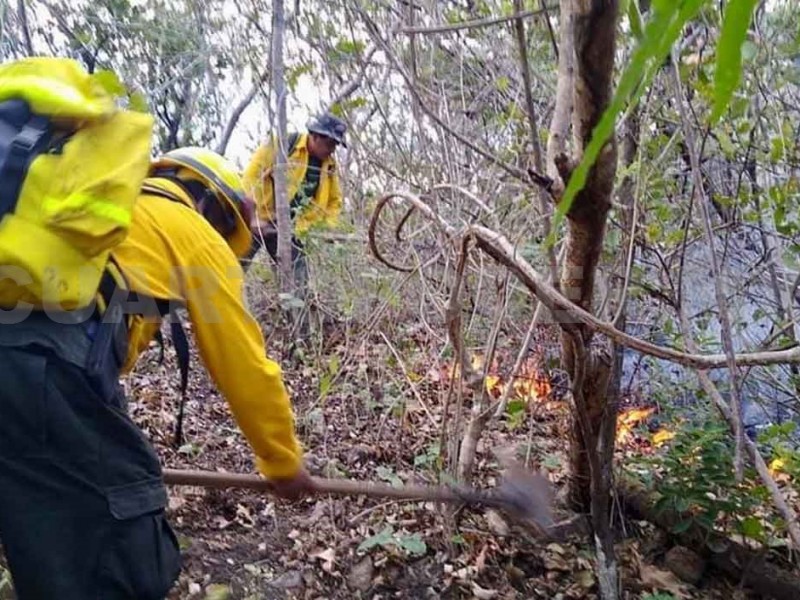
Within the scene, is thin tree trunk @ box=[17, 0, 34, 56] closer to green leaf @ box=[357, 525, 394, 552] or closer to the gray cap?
the gray cap

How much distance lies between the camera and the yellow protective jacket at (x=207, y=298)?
200 centimetres

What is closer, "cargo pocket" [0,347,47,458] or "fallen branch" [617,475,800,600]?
"cargo pocket" [0,347,47,458]

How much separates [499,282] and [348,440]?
142cm

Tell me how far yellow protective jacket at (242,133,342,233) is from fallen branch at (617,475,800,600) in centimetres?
294

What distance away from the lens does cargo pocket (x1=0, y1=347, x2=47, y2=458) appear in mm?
1784

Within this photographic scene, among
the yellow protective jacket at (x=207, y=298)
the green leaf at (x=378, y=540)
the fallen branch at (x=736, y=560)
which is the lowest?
the green leaf at (x=378, y=540)

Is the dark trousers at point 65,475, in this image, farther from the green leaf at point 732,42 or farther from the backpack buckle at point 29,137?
the green leaf at point 732,42

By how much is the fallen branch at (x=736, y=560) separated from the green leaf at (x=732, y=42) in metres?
2.97

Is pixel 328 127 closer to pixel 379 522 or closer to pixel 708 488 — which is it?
pixel 379 522

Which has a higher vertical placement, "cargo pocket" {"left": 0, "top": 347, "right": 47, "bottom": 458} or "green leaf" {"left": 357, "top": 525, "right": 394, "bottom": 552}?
"cargo pocket" {"left": 0, "top": 347, "right": 47, "bottom": 458}

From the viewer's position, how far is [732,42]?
382mm

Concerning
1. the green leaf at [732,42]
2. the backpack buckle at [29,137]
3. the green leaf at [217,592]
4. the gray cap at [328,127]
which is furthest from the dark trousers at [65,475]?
the gray cap at [328,127]

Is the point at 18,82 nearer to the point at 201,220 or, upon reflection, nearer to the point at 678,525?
the point at 201,220

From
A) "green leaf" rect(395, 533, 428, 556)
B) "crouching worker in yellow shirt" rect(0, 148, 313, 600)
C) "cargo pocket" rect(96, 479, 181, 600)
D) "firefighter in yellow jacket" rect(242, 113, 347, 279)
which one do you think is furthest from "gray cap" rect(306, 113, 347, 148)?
"cargo pocket" rect(96, 479, 181, 600)
